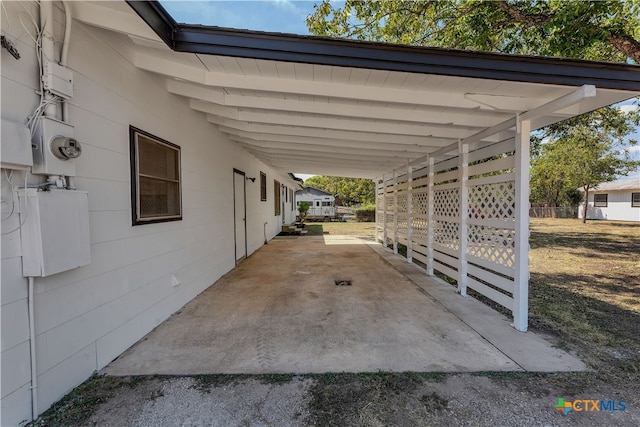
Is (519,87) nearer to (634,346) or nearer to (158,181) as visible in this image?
(634,346)

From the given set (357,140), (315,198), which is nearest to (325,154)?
(357,140)

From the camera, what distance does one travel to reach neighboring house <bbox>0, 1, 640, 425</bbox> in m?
1.83

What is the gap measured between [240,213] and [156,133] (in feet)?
12.1

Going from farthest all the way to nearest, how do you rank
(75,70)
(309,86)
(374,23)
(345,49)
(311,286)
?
(374,23) < (311,286) < (309,86) < (345,49) < (75,70)

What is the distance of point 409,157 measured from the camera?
6.55 m

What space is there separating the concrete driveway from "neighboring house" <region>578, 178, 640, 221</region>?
25.4 m

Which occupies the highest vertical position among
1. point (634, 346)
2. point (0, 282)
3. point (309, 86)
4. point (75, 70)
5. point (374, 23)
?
point (374, 23)

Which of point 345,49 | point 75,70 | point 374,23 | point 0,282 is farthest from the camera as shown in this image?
point 374,23

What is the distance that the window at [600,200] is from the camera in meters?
22.6

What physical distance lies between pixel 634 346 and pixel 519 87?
2.73m

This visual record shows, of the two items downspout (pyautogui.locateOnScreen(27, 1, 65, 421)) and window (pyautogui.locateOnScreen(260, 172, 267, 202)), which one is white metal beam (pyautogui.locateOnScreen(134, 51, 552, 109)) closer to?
downspout (pyautogui.locateOnScreen(27, 1, 65, 421))

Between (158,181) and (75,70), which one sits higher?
(75,70)

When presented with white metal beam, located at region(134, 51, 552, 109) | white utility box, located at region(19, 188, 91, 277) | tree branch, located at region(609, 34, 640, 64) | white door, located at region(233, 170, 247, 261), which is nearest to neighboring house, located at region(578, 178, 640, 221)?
tree branch, located at region(609, 34, 640, 64)

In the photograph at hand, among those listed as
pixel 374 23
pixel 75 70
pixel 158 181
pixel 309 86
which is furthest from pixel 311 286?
pixel 374 23
